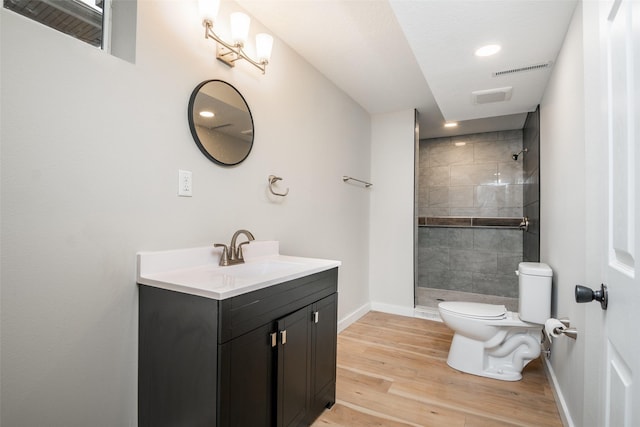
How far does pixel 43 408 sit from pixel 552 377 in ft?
8.89

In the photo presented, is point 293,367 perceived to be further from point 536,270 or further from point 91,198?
point 536,270

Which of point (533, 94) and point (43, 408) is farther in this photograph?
point (533, 94)

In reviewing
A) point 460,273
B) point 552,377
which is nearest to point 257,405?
point 552,377

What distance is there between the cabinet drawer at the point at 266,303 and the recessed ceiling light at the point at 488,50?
1.62 meters

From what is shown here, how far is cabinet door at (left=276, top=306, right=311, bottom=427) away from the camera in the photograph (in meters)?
1.44

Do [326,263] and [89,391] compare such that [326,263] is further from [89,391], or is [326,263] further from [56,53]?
[56,53]

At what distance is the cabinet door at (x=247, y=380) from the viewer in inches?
46.0

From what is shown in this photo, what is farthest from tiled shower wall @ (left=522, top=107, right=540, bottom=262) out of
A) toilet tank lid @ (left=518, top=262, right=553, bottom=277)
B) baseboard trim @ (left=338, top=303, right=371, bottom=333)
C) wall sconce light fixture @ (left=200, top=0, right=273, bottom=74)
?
wall sconce light fixture @ (left=200, top=0, right=273, bottom=74)

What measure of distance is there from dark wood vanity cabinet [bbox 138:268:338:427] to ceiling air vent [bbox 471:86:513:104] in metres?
2.08

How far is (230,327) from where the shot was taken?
1189 millimetres

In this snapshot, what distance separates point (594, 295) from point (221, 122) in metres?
1.72

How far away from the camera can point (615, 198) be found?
0.74 metres

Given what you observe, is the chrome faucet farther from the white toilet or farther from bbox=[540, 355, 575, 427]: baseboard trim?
bbox=[540, 355, 575, 427]: baseboard trim

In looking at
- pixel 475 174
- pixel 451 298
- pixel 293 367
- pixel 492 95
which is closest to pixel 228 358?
pixel 293 367
